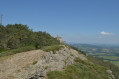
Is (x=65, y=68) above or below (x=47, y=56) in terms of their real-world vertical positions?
below

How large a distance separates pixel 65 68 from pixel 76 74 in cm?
254

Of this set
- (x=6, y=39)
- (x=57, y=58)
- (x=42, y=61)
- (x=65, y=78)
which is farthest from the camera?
(x=6, y=39)

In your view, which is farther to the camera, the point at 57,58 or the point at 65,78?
the point at 57,58

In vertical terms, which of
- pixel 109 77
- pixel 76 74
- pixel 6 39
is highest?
pixel 6 39

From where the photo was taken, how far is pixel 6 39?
132 ft

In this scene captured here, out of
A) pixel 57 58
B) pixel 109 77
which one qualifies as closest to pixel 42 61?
pixel 57 58

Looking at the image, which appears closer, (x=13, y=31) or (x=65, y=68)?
(x=65, y=68)

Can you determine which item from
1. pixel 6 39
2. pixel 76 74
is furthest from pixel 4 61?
pixel 6 39

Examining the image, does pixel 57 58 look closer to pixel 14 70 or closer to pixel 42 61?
pixel 42 61

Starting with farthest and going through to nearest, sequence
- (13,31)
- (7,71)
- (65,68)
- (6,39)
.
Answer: (13,31) → (6,39) → (65,68) → (7,71)

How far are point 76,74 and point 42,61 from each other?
7199 mm

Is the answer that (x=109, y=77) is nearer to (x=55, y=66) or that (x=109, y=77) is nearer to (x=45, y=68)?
(x=55, y=66)

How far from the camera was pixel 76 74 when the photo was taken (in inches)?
797

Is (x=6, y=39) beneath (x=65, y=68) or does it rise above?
above
